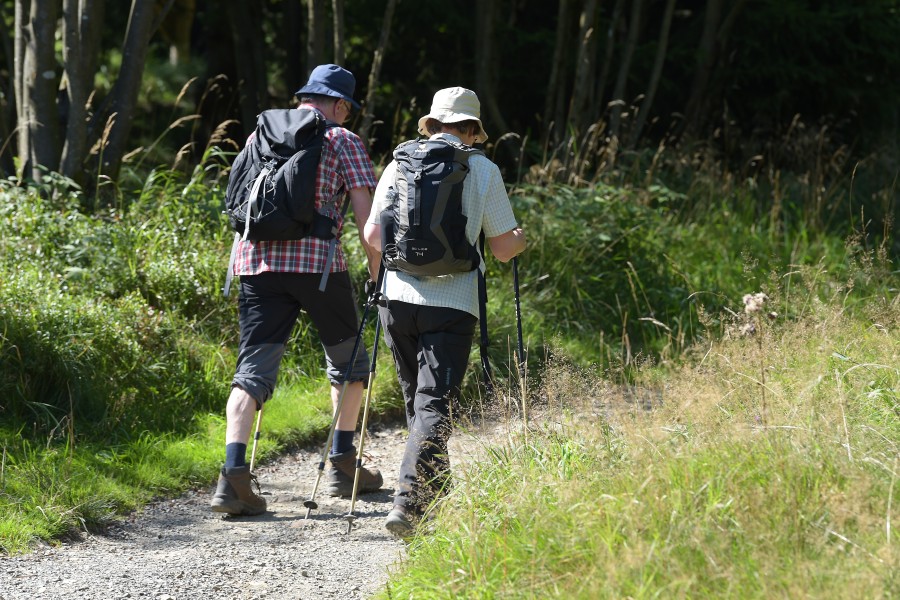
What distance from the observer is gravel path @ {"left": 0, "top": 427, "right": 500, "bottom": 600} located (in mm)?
4059

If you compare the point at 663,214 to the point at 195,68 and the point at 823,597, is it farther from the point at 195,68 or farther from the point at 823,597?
the point at 823,597

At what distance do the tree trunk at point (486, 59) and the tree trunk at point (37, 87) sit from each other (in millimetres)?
4179

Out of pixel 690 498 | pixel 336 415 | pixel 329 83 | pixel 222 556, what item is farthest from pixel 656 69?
pixel 690 498

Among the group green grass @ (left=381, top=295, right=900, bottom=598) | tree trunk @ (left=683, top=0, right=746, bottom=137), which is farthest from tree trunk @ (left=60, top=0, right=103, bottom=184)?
tree trunk @ (left=683, top=0, right=746, bottom=137)

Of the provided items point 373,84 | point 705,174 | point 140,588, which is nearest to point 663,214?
point 705,174

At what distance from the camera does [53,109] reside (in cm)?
786

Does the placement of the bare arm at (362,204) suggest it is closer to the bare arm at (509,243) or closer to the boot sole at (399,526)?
the bare arm at (509,243)

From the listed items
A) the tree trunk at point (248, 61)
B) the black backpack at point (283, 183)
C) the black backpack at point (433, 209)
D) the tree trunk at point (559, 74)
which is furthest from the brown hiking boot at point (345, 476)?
the tree trunk at point (248, 61)

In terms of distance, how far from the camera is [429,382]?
441 cm

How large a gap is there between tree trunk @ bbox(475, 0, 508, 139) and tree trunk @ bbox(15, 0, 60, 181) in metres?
4.18

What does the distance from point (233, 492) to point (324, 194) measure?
1451 millimetres

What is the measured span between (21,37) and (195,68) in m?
3.75

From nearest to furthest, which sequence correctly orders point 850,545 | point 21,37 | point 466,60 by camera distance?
point 850,545
point 21,37
point 466,60

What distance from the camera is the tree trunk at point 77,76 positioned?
25.3ft
